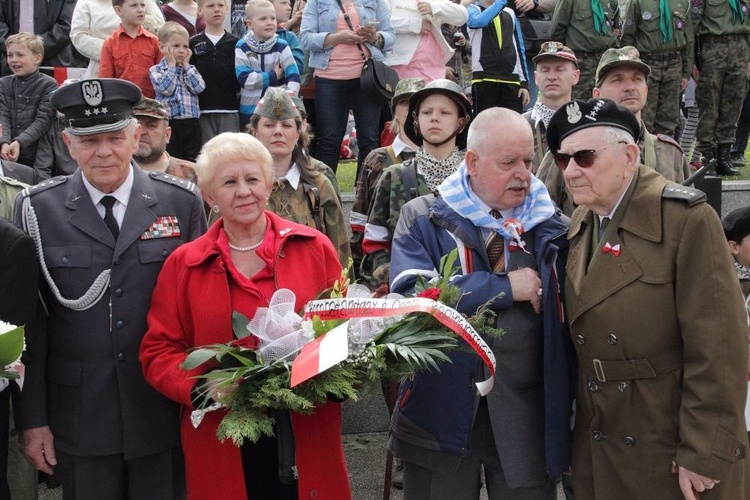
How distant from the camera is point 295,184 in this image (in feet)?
18.2

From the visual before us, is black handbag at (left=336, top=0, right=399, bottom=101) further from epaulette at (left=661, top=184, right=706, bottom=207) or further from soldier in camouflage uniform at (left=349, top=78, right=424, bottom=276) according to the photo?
epaulette at (left=661, top=184, right=706, bottom=207)

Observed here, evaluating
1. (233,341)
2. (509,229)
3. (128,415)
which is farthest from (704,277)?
(128,415)

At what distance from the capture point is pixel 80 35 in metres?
8.57

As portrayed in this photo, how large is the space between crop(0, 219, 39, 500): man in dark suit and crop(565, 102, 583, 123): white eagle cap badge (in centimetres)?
223

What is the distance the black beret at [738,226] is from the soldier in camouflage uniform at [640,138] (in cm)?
38

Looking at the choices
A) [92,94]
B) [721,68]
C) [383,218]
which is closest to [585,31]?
[721,68]

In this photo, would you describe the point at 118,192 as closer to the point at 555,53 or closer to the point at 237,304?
the point at 237,304

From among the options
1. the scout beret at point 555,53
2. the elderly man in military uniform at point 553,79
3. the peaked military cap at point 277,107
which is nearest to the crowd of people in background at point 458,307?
the peaked military cap at point 277,107

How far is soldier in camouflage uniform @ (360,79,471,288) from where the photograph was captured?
538 cm

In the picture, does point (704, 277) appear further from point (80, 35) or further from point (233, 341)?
point (80, 35)

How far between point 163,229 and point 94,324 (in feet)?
1.63

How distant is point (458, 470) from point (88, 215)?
189cm

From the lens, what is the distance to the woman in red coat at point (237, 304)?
3705 mm

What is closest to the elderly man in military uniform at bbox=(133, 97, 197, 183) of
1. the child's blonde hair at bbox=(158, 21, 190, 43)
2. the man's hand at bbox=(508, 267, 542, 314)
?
the child's blonde hair at bbox=(158, 21, 190, 43)
